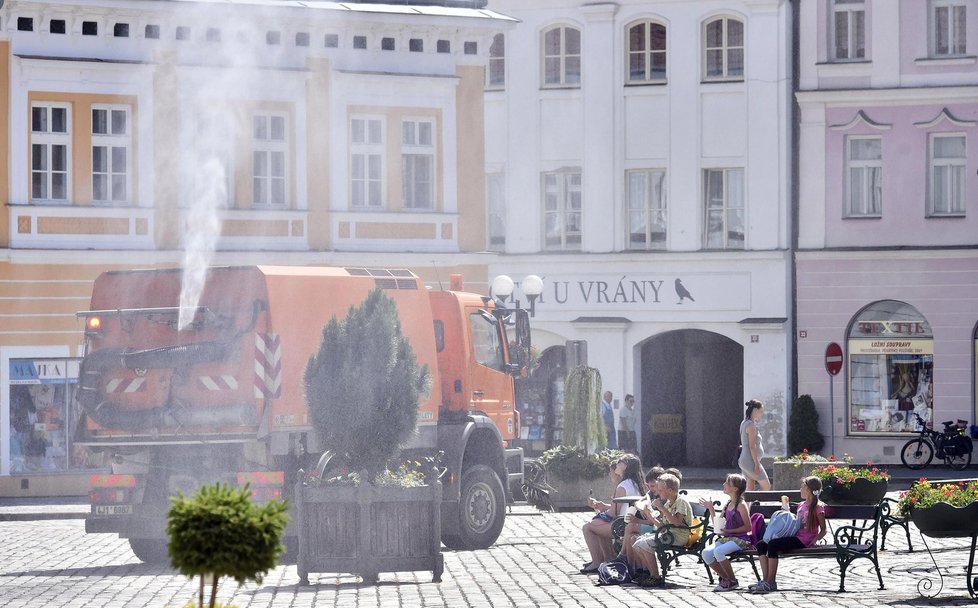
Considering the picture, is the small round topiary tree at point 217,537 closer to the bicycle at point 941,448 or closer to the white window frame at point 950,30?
the bicycle at point 941,448

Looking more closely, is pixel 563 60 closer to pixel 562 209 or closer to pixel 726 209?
pixel 562 209

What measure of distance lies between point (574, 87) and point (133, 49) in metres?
11.8

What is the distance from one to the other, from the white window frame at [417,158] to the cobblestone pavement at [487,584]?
12.8 metres

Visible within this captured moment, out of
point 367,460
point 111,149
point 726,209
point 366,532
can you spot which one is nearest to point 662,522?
point 366,532

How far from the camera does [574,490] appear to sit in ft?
82.3

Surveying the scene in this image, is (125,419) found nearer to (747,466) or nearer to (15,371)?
(747,466)

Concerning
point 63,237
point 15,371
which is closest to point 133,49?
point 63,237

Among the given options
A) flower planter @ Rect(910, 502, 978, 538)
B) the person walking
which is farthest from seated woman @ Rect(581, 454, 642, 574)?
the person walking

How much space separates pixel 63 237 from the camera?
2989cm

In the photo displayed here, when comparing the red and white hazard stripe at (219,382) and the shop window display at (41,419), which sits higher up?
the red and white hazard stripe at (219,382)

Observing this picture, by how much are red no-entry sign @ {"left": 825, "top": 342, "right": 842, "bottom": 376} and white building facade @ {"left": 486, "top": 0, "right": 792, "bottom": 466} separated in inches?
34.7

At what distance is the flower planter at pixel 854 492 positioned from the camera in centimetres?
1741

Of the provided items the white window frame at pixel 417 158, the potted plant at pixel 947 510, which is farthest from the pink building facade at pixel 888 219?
the potted plant at pixel 947 510

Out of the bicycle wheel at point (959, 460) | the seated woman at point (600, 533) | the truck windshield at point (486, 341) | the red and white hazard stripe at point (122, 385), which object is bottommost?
the bicycle wheel at point (959, 460)
